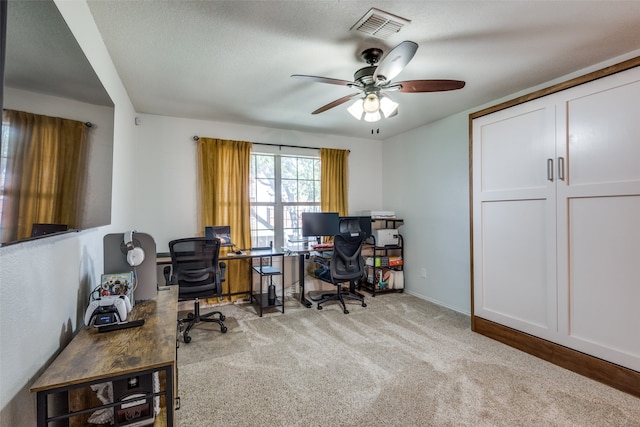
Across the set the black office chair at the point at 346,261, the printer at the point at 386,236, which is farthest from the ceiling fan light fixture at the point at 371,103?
the printer at the point at 386,236

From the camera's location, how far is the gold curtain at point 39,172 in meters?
0.82

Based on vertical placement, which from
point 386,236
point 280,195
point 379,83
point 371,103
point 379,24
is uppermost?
point 379,24

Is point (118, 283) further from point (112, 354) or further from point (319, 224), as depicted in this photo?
point (319, 224)

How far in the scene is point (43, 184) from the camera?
966 mm

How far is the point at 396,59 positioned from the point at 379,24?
272 mm

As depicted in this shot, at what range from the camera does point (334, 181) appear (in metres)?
4.71

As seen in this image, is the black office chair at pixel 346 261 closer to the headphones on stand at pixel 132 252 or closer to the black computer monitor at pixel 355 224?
the black computer monitor at pixel 355 224

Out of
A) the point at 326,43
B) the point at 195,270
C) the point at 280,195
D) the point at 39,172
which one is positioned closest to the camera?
the point at 39,172

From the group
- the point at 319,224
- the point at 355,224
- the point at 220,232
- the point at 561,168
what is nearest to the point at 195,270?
the point at 220,232

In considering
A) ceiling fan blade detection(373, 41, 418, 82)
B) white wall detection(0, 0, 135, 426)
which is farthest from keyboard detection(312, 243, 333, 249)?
white wall detection(0, 0, 135, 426)

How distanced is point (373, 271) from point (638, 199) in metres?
2.86

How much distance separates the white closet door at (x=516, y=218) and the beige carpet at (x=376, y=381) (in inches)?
15.3

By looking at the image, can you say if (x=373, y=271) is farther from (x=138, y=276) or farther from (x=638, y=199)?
(x=138, y=276)

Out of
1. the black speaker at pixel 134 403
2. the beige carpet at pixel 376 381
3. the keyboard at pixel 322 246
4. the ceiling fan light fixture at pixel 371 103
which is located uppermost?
the ceiling fan light fixture at pixel 371 103
